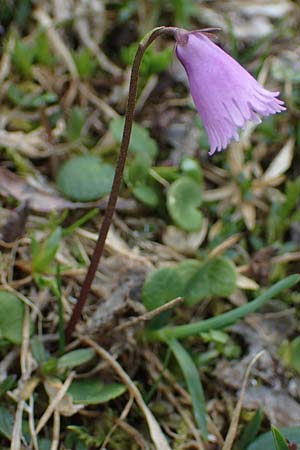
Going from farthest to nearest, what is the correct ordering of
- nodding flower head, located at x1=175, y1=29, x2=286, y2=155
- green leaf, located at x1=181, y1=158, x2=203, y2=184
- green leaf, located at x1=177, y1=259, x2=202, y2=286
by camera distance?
1. green leaf, located at x1=181, y1=158, x2=203, y2=184
2. green leaf, located at x1=177, y1=259, x2=202, y2=286
3. nodding flower head, located at x1=175, y1=29, x2=286, y2=155

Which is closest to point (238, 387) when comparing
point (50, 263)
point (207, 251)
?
point (207, 251)

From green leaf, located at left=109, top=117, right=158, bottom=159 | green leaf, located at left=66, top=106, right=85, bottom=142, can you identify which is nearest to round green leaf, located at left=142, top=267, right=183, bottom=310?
green leaf, located at left=109, top=117, right=158, bottom=159

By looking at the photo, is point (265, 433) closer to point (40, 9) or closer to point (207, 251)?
point (207, 251)

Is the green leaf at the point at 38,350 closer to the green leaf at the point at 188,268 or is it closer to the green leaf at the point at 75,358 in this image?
the green leaf at the point at 75,358

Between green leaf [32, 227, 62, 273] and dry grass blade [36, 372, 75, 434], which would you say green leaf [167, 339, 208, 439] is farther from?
green leaf [32, 227, 62, 273]

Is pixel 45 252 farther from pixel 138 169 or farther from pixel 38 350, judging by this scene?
pixel 138 169
